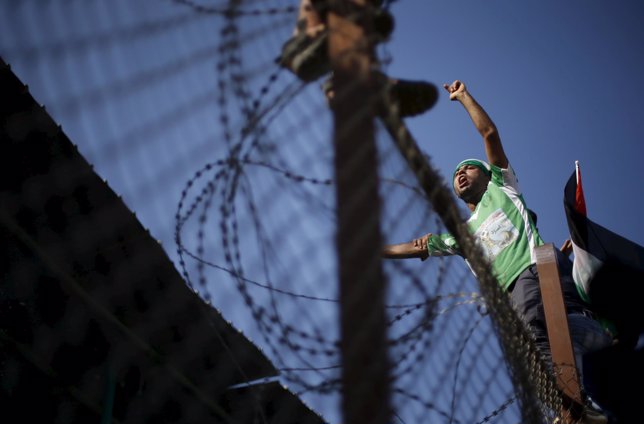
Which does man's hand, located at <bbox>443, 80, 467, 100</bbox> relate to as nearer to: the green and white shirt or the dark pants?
the green and white shirt

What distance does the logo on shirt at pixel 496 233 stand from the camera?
3.60 m

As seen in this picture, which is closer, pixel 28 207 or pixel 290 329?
pixel 290 329

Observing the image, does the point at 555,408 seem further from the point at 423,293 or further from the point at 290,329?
the point at 290,329

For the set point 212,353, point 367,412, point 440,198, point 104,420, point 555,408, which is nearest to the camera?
point 367,412

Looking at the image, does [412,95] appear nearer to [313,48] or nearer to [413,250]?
[313,48]

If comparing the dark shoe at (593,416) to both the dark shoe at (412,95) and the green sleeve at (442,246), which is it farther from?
the dark shoe at (412,95)

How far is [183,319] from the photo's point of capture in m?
2.92

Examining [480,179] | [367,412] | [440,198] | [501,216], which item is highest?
[480,179]

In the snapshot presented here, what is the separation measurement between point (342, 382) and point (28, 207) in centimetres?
165

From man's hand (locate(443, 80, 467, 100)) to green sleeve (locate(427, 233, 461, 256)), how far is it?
0.83 meters

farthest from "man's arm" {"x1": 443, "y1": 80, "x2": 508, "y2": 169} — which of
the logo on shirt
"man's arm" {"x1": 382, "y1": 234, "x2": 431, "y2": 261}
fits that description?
"man's arm" {"x1": 382, "y1": 234, "x2": 431, "y2": 261}

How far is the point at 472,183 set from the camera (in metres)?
3.96

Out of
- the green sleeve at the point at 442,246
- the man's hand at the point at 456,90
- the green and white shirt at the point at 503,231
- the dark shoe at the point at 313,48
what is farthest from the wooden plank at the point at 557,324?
the dark shoe at the point at 313,48

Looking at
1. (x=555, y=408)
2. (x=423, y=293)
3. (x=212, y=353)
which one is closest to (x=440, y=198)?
(x=423, y=293)
